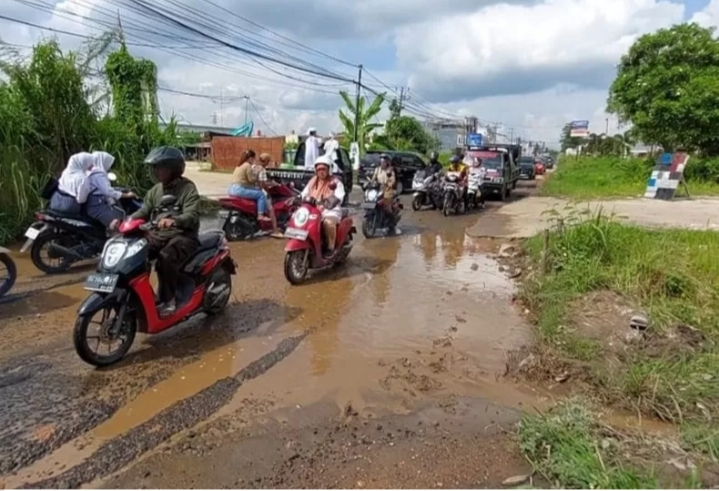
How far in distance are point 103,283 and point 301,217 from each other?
3109 millimetres

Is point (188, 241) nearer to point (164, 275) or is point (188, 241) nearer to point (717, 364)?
point (164, 275)

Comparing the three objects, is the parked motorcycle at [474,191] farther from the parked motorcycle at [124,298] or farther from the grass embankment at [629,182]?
the parked motorcycle at [124,298]

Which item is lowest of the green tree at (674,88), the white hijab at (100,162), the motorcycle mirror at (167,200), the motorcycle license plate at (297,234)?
the motorcycle license plate at (297,234)

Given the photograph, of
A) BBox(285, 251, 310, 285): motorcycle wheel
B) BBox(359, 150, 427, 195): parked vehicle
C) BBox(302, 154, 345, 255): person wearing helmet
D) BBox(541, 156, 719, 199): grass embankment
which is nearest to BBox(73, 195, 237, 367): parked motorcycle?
BBox(285, 251, 310, 285): motorcycle wheel

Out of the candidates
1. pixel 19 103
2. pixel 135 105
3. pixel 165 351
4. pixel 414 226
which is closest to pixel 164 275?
pixel 165 351

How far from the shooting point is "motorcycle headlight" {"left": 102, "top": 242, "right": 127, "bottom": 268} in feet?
13.3

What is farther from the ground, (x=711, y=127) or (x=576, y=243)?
(x=711, y=127)

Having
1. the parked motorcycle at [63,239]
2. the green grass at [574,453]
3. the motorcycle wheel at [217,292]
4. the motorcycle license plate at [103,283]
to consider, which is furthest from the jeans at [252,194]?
the green grass at [574,453]

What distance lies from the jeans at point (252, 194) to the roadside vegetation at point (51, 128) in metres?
2.54

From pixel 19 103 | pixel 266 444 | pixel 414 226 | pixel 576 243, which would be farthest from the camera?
pixel 414 226

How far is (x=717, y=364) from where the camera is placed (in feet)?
12.7

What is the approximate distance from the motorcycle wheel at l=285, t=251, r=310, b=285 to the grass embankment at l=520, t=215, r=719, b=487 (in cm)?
281

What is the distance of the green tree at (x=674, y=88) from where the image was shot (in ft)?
63.5

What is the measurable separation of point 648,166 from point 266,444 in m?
25.9
